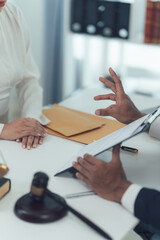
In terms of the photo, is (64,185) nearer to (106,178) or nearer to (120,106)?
(106,178)

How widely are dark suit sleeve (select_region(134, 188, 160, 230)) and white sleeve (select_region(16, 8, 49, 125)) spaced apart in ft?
2.67

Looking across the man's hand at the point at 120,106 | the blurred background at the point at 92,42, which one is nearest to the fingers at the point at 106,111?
the man's hand at the point at 120,106

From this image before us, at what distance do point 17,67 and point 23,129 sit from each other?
0.40 meters

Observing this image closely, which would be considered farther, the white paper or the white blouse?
the white blouse

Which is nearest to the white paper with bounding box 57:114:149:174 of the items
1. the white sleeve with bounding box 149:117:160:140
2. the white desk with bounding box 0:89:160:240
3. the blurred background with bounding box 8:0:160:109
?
the white desk with bounding box 0:89:160:240

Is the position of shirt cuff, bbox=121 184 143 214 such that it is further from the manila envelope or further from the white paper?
the manila envelope

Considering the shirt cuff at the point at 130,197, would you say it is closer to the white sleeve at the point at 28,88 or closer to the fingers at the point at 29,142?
the fingers at the point at 29,142

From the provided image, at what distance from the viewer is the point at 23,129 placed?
144 cm

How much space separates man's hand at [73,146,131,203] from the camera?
3.34 ft

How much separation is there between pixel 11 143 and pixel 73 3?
2.25m

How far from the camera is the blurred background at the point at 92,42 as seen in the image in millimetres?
3088

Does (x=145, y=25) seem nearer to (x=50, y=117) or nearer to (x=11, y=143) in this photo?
(x=50, y=117)

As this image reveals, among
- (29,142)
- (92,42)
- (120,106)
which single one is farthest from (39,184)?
(92,42)

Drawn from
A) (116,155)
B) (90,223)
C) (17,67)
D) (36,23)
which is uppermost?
(36,23)
